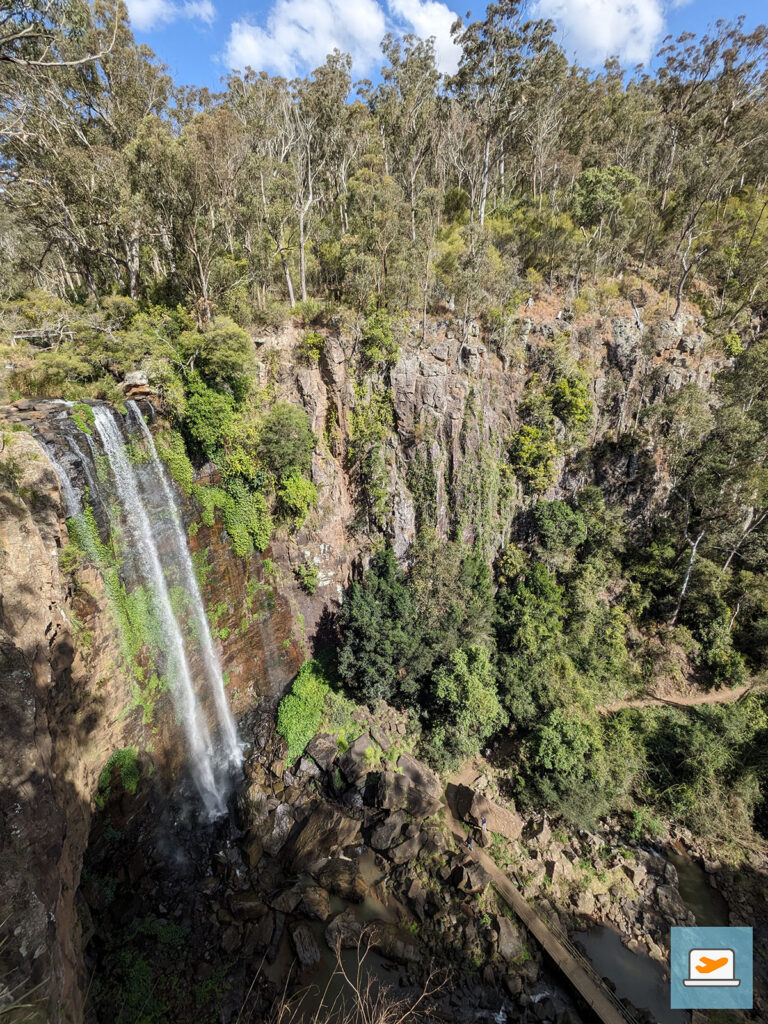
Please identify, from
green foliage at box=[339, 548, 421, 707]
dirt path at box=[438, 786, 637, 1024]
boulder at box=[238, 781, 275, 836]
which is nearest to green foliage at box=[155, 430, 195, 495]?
green foliage at box=[339, 548, 421, 707]

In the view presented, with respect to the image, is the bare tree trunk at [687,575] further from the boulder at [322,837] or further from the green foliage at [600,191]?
the green foliage at [600,191]

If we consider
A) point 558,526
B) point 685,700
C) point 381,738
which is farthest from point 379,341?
point 685,700

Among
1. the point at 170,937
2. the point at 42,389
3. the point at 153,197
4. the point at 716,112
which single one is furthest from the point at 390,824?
the point at 716,112

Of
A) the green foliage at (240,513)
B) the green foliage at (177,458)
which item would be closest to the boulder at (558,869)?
the green foliage at (240,513)

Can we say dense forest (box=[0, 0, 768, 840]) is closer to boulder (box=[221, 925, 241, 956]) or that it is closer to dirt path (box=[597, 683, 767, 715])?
dirt path (box=[597, 683, 767, 715])

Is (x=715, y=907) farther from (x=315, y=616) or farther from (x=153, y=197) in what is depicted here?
(x=153, y=197)

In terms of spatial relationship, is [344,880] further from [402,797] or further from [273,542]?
[273,542]

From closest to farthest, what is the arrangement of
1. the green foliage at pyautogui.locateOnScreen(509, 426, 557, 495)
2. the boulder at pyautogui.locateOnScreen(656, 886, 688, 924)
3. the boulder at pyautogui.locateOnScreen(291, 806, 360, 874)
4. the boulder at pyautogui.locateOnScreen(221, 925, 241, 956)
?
the boulder at pyautogui.locateOnScreen(221, 925, 241, 956) → the boulder at pyautogui.locateOnScreen(656, 886, 688, 924) → the boulder at pyautogui.locateOnScreen(291, 806, 360, 874) → the green foliage at pyautogui.locateOnScreen(509, 426, 557, 495)
